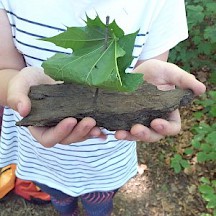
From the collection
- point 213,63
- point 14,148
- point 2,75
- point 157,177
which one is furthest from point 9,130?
point 213,63

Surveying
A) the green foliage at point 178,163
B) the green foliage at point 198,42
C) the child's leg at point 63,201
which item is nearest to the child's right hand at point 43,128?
the child's leg at point 63,201

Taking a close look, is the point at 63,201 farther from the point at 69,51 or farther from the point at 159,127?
the point at 159,127

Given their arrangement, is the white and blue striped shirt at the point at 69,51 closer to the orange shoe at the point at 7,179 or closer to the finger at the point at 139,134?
the finger at the point at 139,134

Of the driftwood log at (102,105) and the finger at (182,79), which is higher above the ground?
the finger at (182,79)

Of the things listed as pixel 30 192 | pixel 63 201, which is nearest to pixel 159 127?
pixel 63 201

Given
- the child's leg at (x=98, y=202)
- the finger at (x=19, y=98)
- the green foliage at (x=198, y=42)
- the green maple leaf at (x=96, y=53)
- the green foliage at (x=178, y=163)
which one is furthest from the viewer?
the green foliage at (x=198, y=42)

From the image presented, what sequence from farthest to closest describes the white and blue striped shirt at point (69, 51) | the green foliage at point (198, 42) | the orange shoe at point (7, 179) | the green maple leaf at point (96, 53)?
the green foliage at point (198, 42) < the orange shoe at point (7, 179) < the white and blue striped shirt at point (69, 51) < the green maple leaf at point (96, 53)

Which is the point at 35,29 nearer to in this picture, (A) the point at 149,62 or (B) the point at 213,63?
(A) the point at 149,62

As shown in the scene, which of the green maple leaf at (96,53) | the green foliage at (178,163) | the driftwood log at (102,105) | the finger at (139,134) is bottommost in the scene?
the green foliage at (178,163)
